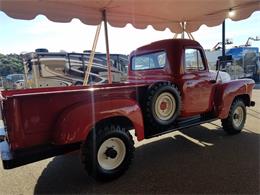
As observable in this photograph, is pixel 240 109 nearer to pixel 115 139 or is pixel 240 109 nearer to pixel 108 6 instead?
pixel 115 139

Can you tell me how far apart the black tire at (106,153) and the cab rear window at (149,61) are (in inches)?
76.8

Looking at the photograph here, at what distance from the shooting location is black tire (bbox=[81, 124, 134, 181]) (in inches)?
121

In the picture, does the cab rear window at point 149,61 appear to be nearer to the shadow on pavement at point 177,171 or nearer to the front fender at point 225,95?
the front fender at point 225,95

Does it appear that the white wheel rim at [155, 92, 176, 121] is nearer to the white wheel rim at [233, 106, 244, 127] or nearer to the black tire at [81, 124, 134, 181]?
the black tire at [81, 124, 134, 181]

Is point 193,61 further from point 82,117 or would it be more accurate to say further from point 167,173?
point 82,117

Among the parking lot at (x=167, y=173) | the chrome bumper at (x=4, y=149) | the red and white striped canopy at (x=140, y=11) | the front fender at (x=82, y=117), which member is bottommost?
the parking lot at (x=167, y=173)

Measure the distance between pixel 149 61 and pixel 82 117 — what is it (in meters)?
2.55

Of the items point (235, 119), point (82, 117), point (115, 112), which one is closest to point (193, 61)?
point (235, 119)

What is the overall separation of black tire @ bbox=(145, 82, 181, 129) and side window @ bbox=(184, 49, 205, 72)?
0.86 m

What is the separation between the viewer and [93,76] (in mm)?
16250

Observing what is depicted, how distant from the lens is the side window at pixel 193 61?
4.65 m

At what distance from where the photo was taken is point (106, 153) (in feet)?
10.7

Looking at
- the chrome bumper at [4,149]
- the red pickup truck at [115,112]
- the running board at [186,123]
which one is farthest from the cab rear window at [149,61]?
the chrome bumper at [4,149]

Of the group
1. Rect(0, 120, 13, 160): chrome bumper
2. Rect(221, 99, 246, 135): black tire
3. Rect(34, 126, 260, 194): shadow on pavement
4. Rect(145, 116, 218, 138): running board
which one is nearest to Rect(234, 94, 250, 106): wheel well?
Rect(221, 99, 246, 135): black tire
